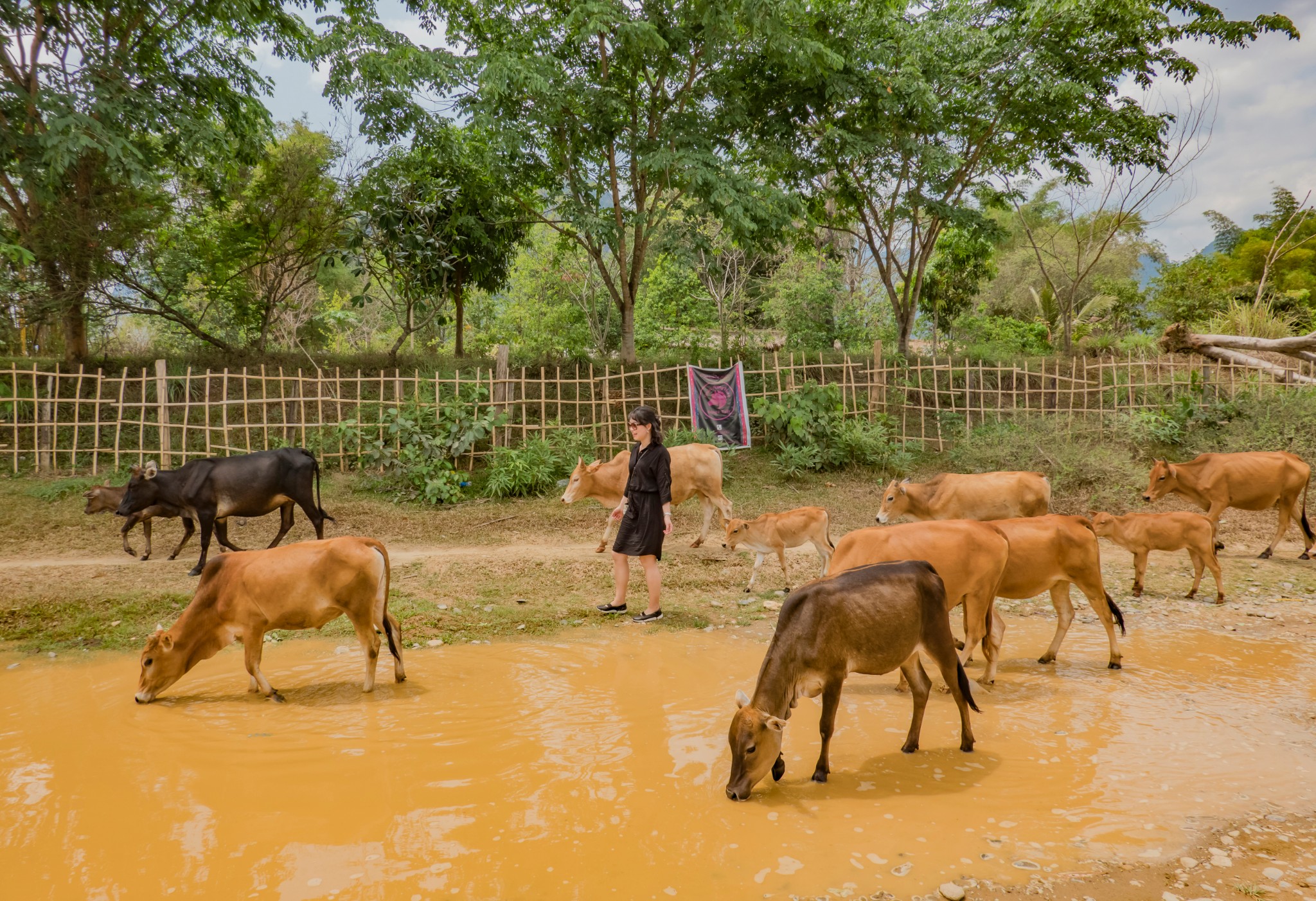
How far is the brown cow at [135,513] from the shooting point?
9.72 meters

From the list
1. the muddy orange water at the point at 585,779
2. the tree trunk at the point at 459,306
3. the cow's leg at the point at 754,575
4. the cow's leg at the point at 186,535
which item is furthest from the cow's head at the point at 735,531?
the tree trunk at the point at 459,306

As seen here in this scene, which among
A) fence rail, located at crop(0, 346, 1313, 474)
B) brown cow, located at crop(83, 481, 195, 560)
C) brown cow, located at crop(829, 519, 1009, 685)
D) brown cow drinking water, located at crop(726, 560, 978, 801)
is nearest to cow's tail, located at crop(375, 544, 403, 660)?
brown cow drinking water, located at crop(726, 560, 978, 801)

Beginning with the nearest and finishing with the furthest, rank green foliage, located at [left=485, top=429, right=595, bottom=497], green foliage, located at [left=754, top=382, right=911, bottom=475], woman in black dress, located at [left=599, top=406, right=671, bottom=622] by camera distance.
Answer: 1. woman in black dress, located at [left=599, top=406, right=671, bottom=622]
2. green foliage, located at [left=485, top=429, right=595, bottom=497]
3. green foliage, located at [left=754, top=382, right=911, bottom=475]

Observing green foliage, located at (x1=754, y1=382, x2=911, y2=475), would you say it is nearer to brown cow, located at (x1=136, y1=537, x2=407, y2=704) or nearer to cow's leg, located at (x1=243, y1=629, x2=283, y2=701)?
brown cow, located at (x1=136, y1=537, x2=407, y2=704)

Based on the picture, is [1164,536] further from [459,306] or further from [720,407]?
[459,306]

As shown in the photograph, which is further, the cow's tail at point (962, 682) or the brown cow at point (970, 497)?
the brown cow at point (970, 497)

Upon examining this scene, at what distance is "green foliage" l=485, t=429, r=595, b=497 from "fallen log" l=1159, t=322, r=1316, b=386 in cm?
1240

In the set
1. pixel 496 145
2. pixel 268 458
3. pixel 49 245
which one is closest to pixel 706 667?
pixel 268 458

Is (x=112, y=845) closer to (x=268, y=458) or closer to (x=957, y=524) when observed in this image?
(x=957, y=524)

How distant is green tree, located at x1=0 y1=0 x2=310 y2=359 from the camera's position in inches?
485

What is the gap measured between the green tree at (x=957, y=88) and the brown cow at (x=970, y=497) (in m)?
8.13

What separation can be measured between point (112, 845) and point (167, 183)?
1668 centimetres

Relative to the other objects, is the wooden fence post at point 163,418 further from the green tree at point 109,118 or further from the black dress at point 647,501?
the black dress at point 647,501

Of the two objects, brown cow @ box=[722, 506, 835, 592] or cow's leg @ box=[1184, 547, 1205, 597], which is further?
brown cow @ box=[722, 506, 835, 592]
